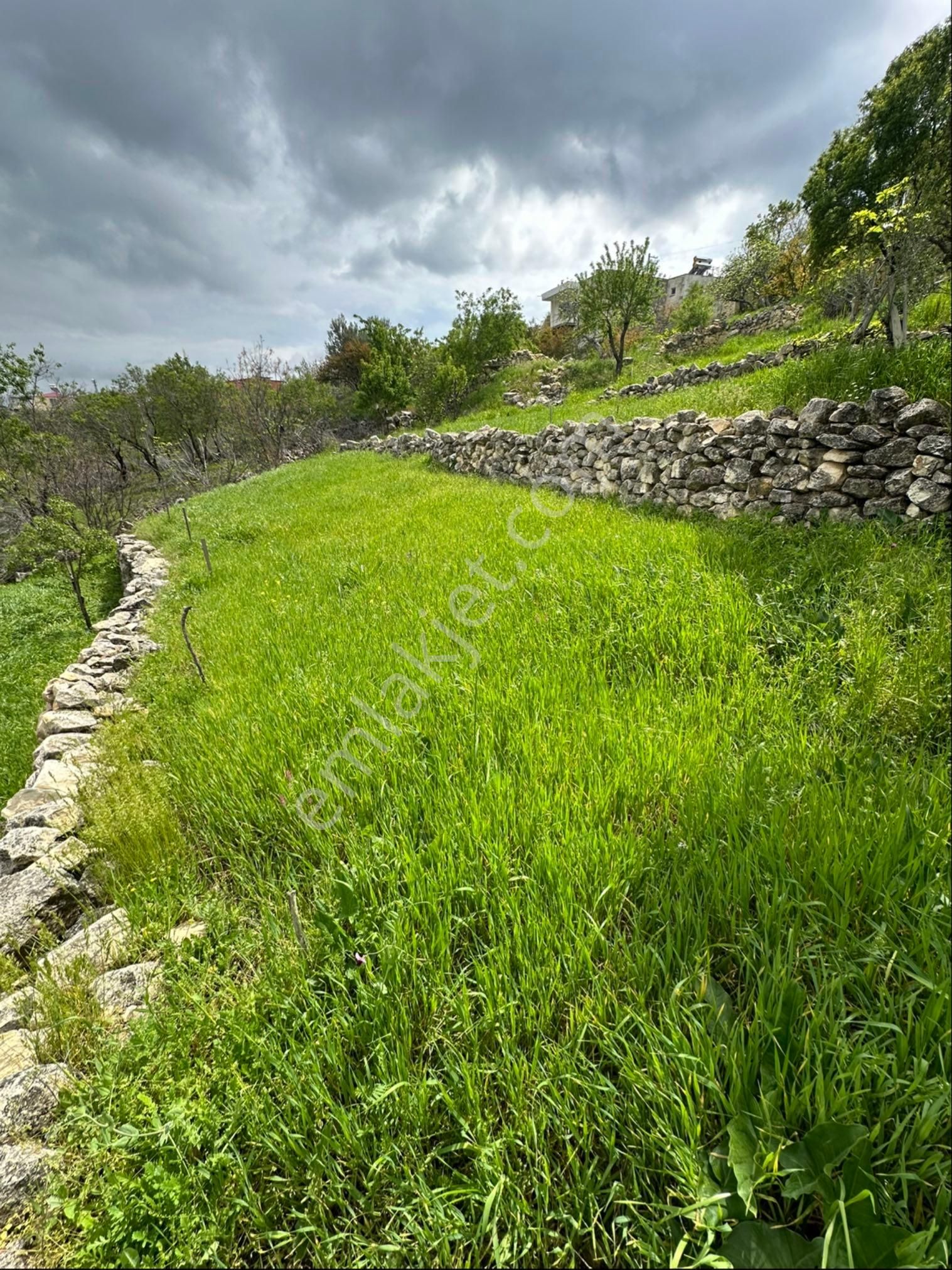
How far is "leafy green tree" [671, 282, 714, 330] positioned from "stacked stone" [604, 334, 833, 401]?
11.1m

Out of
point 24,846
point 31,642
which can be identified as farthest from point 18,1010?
point 31,642

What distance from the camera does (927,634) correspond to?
269 centimetres

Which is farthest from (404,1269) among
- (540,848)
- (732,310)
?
(732,310)

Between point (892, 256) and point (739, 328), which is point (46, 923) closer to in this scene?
point (892, 256)

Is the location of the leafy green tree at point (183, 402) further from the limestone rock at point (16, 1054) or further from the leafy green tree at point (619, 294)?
the limestone rock at point (16, 1054)

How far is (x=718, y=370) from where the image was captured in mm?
13297

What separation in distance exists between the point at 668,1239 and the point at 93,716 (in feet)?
15.2

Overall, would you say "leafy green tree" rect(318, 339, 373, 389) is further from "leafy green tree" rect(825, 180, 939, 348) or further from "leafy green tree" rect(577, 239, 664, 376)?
"leafy green tree" rect(825, 180, 939, 348)

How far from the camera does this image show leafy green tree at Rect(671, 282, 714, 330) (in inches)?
908

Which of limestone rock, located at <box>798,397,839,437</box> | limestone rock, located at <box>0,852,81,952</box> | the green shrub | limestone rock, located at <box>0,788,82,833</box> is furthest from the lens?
the green shrub

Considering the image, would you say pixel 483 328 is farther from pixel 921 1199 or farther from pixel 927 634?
pixel 921 1199

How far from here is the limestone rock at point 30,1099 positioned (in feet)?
4.63

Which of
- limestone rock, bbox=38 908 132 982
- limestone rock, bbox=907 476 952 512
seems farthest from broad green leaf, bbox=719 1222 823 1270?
limestone rock, bbox=907 476 952 512

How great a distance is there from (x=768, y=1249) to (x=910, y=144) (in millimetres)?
8888
